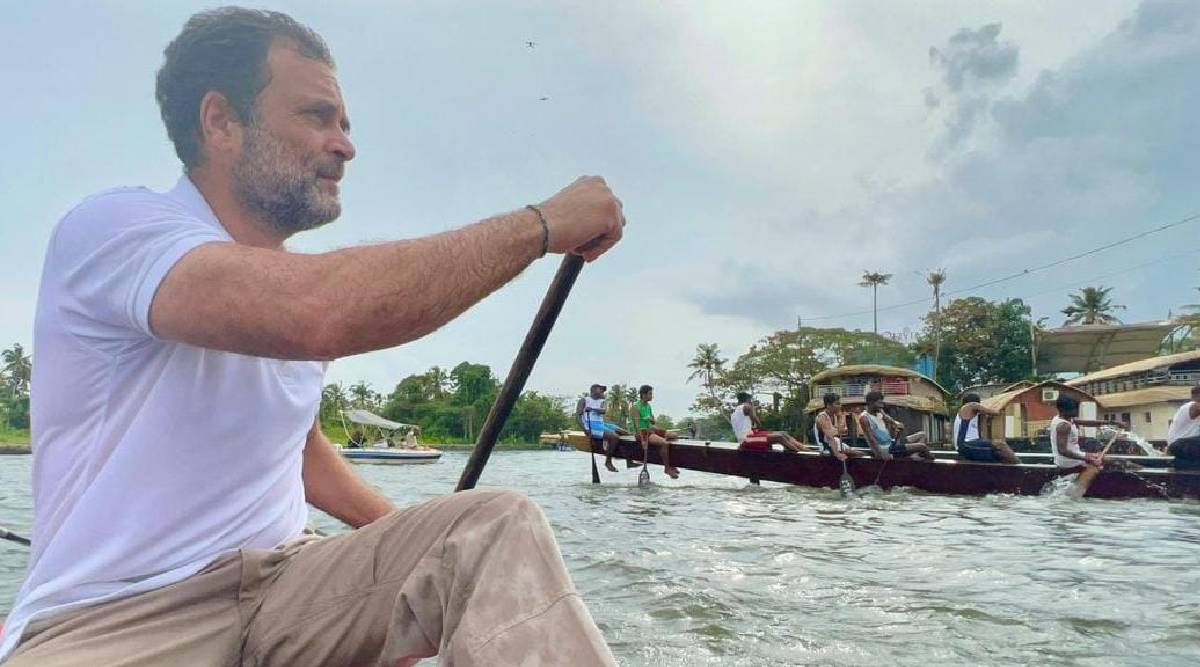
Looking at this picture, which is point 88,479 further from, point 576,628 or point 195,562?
point 576,628

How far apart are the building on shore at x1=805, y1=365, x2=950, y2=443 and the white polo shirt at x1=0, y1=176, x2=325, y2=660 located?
3806cm

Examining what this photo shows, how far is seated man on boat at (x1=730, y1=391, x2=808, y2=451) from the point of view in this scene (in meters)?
14.4

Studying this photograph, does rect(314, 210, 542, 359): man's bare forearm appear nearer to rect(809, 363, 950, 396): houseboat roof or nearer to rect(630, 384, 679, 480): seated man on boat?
rect(630, 384, 679, 480): seated man on boat

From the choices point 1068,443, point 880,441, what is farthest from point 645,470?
point 1068,443

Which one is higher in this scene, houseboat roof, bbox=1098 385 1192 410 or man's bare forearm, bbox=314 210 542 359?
houseboat roof, bbox=1098 385 1192 410

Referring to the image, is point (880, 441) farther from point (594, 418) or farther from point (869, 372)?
point (869, 372)

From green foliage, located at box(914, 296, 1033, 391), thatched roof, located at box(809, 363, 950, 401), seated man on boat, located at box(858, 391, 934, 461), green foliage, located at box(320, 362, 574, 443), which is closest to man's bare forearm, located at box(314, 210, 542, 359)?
seated man on boat, located at box(858, 391, 934, 461)

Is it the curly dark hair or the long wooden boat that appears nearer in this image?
the curly dark hair

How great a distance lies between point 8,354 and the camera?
66.9m

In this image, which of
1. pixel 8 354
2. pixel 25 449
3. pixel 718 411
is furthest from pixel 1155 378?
pixel 8 354

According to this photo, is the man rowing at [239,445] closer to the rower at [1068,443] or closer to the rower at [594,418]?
the rower at [1068,443]

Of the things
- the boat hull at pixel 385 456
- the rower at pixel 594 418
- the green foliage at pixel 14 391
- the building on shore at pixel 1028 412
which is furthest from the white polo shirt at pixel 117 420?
the green foliage at pixel 14 391

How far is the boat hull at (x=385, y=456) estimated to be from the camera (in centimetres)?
3200

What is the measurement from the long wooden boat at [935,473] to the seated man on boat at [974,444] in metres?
0.26
